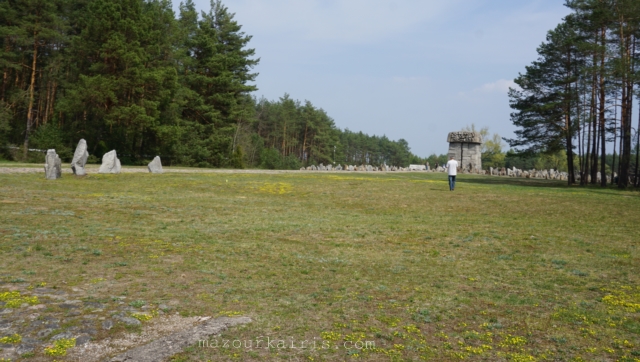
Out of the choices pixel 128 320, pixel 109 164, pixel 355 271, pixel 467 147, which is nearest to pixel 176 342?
pixel 128 320

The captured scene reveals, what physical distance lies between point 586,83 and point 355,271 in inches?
1213

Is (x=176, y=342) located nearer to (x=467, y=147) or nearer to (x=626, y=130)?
(x=626, y=130)

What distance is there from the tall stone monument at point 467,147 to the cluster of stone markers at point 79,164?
145 feet

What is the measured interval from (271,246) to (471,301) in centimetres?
458

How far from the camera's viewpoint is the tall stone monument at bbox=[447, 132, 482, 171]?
61.0 meters

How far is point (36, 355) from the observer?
14.6 ft

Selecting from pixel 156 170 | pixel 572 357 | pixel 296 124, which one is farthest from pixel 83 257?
pixel 296 124

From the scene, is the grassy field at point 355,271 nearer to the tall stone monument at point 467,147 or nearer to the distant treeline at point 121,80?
the distant treeline at point 121,80

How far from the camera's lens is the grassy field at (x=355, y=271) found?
16.6 ft

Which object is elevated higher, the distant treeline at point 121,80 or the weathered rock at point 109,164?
the distant treeline at point 121,80

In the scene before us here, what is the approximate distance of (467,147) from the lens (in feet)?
202

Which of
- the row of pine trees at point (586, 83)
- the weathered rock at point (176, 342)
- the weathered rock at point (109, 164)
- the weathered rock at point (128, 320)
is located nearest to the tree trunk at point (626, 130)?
the row of pine trees at point (586, 83)

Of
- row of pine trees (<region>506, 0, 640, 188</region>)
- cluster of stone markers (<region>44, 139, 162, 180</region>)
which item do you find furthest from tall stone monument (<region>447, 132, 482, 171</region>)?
cluster of stone markers (<region>44, 139, 162, 180</region>)

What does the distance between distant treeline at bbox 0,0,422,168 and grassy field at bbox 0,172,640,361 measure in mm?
25304
